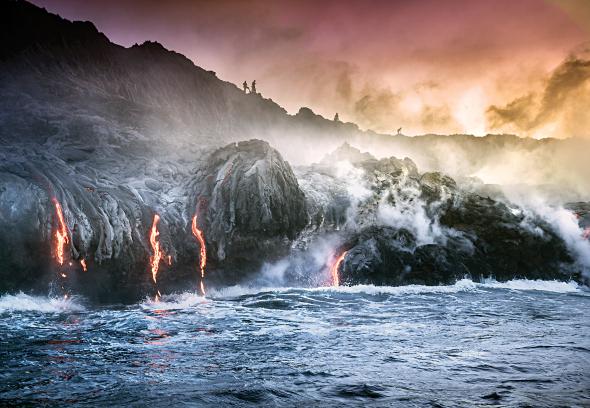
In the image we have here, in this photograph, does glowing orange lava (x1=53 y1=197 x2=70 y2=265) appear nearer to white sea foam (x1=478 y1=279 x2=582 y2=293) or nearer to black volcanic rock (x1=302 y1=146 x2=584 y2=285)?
black volcanic rock (x1=302 y1=146 x2=584 y2=285)

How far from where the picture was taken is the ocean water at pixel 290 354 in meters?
9.84

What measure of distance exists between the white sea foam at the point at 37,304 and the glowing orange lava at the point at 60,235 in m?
2.54

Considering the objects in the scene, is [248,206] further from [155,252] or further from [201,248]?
[155,252]

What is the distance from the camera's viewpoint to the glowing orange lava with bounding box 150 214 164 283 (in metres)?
31.0

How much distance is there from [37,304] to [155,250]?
923cm

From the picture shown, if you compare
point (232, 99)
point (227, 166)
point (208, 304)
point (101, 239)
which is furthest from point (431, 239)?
point (232, 99)

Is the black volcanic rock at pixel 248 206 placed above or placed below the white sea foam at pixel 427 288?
above

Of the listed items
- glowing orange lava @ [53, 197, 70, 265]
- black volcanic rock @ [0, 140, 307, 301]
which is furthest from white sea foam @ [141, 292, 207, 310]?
glowing orange lava @ [53, 197, 70, 265]

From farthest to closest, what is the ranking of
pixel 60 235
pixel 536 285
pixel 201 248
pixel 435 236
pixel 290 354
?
1. pixel 435 236
2. pixel 536 285
3. pixel 201 248
4. pixel 60 235
5. pixel 290 354

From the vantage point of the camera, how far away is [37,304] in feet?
78.6

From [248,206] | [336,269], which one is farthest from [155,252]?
[336,269]

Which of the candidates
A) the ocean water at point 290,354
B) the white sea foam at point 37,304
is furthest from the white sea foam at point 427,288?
the white sea foam at point 37,304

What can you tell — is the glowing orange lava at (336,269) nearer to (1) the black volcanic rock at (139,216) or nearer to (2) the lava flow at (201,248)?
(1) the black volcanic rock at (139,216)

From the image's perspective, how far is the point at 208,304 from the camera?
27609 millimetres
